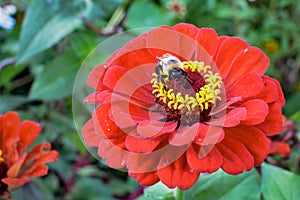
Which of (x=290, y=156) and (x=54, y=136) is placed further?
(x=54, y=136)

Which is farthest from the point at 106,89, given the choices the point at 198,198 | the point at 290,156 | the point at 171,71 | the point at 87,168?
the point at 87,168

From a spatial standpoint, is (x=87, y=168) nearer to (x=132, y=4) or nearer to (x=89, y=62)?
(x=89, y=62)

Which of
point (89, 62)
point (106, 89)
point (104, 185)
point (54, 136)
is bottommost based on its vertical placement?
point (104, 185)

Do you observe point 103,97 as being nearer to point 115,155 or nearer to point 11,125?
point 115,155

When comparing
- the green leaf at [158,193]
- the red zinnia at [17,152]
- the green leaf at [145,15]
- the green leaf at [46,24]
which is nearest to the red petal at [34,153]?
the red zinnia at [17,152]

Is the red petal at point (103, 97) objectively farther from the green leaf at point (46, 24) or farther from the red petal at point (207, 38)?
the green leaf at point (46, 24)

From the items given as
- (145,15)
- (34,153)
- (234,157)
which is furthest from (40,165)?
(145,15)
